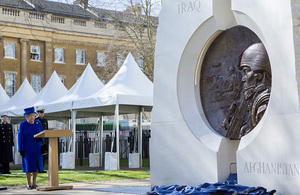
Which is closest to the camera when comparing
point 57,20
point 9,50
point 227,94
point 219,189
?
point 219,189

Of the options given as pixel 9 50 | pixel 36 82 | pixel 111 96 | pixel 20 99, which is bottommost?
pixel 111 96

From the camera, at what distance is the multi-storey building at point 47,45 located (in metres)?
42.4

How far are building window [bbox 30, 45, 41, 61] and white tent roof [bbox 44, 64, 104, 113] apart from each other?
84.2 feet

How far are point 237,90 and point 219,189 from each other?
1.84 metres

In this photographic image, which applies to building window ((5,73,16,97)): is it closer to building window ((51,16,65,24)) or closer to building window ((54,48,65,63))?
building window ((54,48,65,63))

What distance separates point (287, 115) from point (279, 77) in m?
0.61

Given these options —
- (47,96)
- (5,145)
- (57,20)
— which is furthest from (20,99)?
(57,20)

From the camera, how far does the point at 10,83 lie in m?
43.1

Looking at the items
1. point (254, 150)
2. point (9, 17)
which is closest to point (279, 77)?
point (254, 150)

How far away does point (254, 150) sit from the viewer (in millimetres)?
7895

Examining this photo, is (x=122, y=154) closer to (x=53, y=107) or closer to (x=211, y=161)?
(x=53, y=107)

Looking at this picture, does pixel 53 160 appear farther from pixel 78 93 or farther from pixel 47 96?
pixel 47 96

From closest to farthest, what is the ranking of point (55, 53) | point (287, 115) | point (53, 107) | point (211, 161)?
point (287, 115)
point (211, 161)
point (53, 107)
point (55, 53)

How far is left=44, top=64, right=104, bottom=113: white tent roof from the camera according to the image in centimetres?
1862
